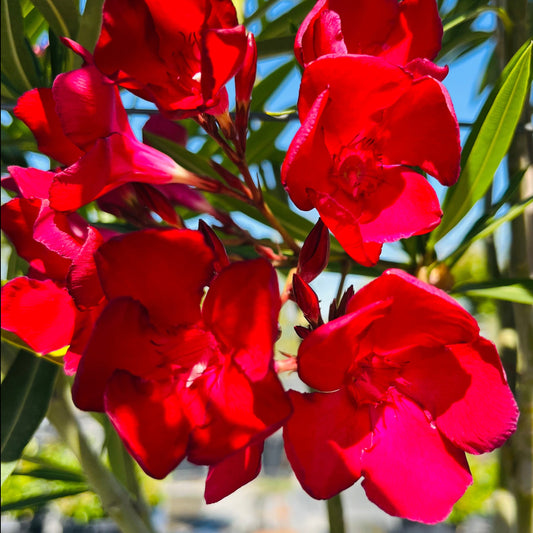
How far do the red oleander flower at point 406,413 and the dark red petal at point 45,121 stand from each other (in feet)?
0.86

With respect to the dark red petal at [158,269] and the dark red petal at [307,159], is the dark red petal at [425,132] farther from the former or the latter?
the dark red petal at [158,269]

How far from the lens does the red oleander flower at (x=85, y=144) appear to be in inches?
16.5

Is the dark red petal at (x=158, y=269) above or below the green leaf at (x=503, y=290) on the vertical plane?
above

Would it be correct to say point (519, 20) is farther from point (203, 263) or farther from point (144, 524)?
point (144, 524)

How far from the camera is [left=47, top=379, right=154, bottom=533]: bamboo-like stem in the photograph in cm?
79

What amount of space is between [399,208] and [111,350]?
0.22 metres

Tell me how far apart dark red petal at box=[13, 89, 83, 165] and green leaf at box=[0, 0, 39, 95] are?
0.33 m

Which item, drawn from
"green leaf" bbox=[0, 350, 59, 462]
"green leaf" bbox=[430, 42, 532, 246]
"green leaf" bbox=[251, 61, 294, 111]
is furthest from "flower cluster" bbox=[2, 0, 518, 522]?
"green leaf" bbox=[251, 61, 294, 111]

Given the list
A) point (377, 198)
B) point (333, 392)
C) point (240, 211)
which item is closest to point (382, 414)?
point (333, 392)

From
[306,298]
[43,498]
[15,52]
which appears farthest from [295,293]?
[43,498]

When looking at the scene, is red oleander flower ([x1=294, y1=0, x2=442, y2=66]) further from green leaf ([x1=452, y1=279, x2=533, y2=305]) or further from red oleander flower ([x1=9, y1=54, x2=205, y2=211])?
green leaf ([x1=452, y1=279, x2=533, y2=305])

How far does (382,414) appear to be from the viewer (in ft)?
1.49

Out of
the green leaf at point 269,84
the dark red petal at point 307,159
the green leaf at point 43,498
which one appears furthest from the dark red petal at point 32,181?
the green leaf at point 43,498

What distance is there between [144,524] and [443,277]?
0.51 metres
